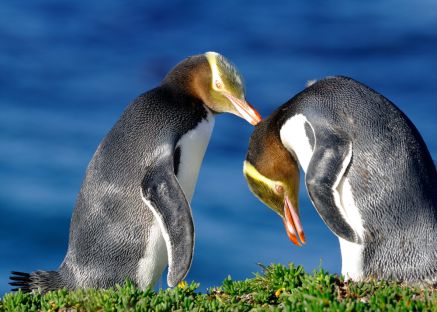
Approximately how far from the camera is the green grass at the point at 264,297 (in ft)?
15.7

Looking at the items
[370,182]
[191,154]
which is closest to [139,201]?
[191,154]

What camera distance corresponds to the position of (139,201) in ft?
20.0

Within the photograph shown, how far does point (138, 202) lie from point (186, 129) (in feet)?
2.43

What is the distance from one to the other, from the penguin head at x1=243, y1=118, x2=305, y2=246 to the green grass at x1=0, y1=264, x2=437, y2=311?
761 mm

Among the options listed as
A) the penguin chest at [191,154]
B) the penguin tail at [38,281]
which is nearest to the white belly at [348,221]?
the penguin chest at [191,154]

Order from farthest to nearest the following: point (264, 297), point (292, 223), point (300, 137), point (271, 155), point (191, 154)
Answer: point (292, 223), point (271, 155), point (191, 154), point (300, 137), point (264, 297)

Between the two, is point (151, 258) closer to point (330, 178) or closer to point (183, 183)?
point (183, 183)

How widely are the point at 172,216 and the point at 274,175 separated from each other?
3.63 ft

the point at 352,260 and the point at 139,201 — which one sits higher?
the point at 139,201

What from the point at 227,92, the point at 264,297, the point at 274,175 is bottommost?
the point at 264,297

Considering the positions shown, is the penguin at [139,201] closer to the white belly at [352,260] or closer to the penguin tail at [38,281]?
the penguin tail at [38,281]

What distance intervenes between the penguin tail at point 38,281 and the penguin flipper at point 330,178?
231 cm

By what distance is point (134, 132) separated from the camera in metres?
6.29

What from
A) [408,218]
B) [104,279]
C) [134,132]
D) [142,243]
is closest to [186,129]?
[134,132]
